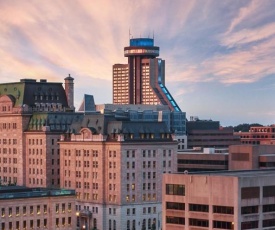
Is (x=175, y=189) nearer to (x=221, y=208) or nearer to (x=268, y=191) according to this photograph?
(x=221, y=208)

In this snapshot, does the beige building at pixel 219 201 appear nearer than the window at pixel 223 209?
Yes

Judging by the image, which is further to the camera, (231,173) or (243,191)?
(231,173)

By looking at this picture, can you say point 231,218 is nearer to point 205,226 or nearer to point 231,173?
point 205,226

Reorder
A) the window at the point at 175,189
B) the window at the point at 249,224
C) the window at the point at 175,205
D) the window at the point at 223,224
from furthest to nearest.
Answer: the window at the point at 175,205
the window at the point at 175,189
the window at the point at 249,224
the window at the point at 223,224

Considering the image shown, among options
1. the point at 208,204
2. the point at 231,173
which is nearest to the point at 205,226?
the point at 208,204

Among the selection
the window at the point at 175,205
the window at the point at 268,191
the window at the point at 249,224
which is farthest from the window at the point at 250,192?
the window at the point at 175,205

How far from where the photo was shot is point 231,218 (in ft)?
457

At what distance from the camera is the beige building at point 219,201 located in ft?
454

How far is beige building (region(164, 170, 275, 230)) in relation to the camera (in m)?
138

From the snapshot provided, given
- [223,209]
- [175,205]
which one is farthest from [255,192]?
[175,205]

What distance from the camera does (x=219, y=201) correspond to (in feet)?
458

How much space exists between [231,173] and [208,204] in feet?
53.4

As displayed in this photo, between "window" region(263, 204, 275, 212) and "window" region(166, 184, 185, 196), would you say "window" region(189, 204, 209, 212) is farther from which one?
"window" region(263, 204, 275, 212)

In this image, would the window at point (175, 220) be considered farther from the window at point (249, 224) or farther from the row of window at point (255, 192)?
the row of window at point (255, 192)
